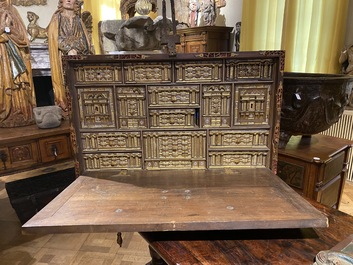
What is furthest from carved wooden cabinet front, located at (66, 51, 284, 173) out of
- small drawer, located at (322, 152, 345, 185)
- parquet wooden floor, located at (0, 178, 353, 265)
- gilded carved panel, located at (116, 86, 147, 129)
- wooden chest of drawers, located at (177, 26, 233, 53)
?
Result: wooden chest of drawers, located at (177, 26, 233, 53)

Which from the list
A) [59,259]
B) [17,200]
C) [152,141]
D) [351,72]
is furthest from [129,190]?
[351,72]

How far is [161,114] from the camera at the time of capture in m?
1.21

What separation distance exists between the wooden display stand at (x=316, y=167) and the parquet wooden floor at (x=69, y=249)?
100cm

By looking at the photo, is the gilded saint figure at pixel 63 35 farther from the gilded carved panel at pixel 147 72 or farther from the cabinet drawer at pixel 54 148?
the gilded carved panel at pixel 147 72

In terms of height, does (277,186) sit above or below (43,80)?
below

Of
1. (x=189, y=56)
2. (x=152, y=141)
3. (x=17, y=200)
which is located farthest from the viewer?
(x=17, y=200)

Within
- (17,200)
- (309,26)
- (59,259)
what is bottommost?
(59,259)

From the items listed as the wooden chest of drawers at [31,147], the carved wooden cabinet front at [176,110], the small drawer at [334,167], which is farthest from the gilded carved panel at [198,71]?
the wooden chest of drawers at [31,147]

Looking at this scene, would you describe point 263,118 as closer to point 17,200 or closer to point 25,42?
point 25,42

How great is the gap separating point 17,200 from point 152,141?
1.30m

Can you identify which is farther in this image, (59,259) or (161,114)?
(59,259)

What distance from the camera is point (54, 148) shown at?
5.79ft

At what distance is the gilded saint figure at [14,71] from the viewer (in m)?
1.78

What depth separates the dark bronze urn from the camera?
146 centimetres
